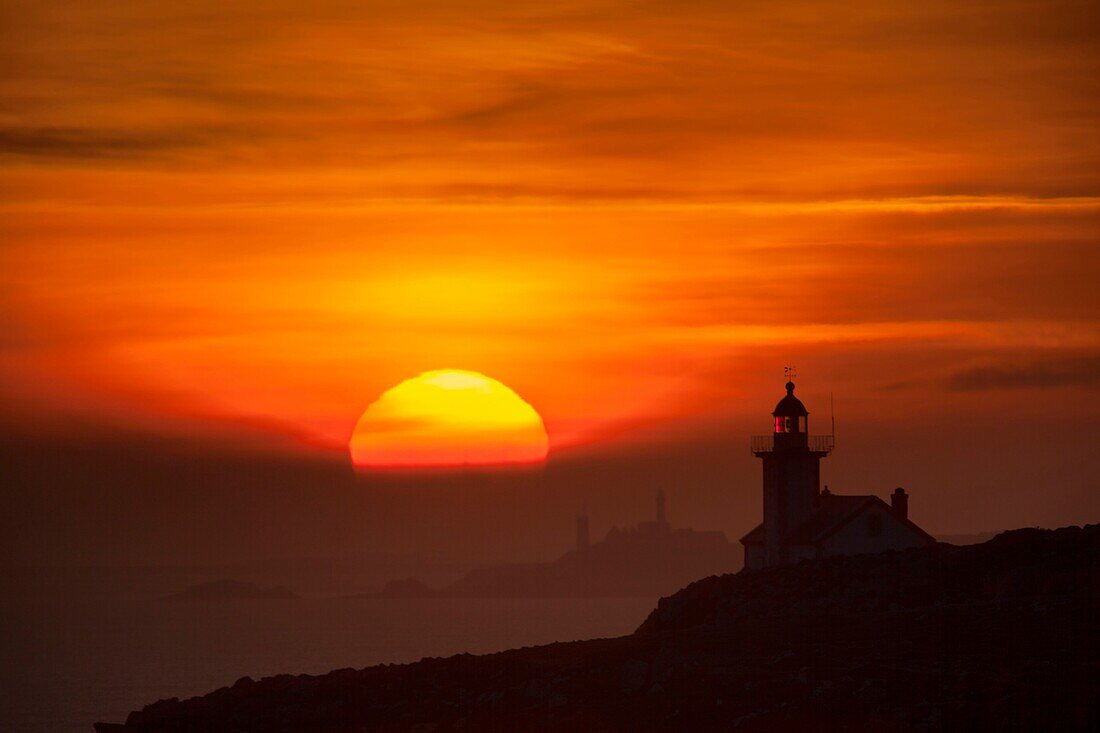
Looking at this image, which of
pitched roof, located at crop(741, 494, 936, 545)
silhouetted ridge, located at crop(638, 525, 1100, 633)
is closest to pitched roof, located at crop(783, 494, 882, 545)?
pitched roof, located at crop(741, 494, 936, 545)

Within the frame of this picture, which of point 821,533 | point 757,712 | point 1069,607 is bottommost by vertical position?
point 757,712

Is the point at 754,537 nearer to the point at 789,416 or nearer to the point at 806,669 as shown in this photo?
the point at 789,416

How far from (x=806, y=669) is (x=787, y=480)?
96.8ft

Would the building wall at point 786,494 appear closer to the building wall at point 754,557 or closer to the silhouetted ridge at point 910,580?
the building wall at point 754,557

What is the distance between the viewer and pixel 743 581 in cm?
7038

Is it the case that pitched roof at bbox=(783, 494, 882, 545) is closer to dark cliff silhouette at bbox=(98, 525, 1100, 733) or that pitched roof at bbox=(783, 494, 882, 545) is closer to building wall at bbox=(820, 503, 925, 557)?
building wall at bbox=(820, 503, 925, 557)

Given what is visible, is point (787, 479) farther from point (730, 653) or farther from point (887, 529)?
point (730, 653)

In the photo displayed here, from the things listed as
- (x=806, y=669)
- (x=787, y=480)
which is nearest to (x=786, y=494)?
(x=787, y=480)

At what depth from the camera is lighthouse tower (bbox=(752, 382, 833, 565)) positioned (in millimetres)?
80688

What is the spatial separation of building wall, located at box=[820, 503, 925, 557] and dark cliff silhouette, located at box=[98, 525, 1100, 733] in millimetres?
7233

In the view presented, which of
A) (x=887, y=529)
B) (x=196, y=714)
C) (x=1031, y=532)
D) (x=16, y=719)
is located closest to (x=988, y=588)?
(x=1031, y=532)

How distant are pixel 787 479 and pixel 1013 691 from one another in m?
33.1

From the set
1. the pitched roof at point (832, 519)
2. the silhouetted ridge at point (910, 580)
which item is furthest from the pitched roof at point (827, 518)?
the silhouetted ridge at point (910, 580)

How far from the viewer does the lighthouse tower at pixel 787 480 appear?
80.7 metres
